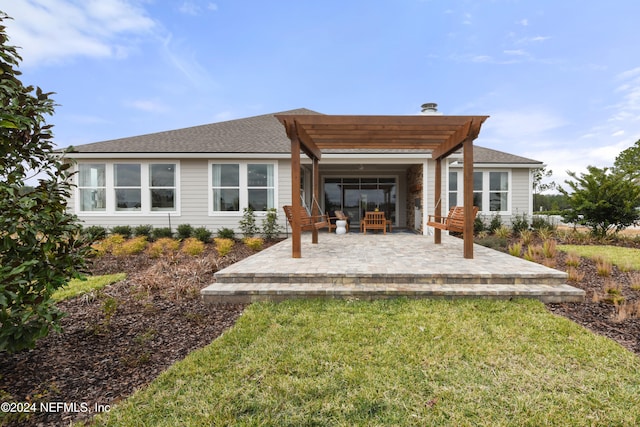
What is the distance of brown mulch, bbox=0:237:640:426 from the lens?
2135mm

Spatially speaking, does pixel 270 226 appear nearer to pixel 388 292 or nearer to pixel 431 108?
pixel 388 292

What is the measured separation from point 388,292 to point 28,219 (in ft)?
12.1

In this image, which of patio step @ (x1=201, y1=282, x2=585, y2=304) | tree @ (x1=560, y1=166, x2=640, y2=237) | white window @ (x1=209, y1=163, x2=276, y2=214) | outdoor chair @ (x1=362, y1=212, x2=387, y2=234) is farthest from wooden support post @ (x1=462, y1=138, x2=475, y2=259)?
tree @ (x1=560, y1=166, x2=640, y2=237)

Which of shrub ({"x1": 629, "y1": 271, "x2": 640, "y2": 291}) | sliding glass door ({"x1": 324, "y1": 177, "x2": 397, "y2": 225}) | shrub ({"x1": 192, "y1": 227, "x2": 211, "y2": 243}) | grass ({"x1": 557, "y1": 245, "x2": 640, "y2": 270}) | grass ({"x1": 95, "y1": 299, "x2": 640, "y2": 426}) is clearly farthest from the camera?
sliding glass door ({"x1": 324, "y1": 177, "x2": 397, "y2": 225})

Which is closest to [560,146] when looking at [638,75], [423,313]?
[638,75]

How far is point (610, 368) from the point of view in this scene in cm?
238

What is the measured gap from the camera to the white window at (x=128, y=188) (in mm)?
10898

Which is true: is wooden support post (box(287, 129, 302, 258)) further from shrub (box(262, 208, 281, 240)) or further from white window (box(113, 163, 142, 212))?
white window (box(113, 163, 142, 212))

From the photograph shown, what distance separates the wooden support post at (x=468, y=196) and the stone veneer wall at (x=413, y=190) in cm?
557

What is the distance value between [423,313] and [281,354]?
1.80 metres

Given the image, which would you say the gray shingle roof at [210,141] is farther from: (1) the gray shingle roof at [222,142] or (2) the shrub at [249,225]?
(2) the shrub at [249,225]

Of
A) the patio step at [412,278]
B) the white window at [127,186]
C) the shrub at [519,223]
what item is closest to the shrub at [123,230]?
the white window at [127,186]

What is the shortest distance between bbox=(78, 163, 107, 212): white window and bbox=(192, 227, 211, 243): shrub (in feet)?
12.5

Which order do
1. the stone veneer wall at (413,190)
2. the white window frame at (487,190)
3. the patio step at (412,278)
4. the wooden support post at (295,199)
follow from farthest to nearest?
the white window frame at (487,190) → the stone veneer wall at (413,190) → the wooden support post at (295,199) → the patio step at (412,278)
